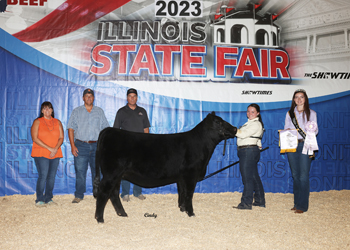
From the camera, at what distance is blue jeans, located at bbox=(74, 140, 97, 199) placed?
473 centimetres

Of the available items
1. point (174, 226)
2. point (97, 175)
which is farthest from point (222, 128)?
point (97, 175)

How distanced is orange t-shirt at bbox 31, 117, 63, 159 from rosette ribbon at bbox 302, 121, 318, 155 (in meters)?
3.69

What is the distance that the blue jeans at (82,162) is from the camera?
15.5 feet

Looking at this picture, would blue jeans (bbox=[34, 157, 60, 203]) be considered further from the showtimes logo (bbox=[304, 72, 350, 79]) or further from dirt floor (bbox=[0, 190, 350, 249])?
the showtimes logo (bbox=[304, 72, 350, 79])

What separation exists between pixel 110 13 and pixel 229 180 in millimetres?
3823

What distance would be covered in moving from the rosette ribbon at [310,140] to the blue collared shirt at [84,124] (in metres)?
3.17

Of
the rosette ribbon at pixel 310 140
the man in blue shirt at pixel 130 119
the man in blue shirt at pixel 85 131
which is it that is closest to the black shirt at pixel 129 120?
the man in blue shirt at pixel 130 119

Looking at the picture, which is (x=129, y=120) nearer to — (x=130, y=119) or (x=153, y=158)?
(x=130, y=119)

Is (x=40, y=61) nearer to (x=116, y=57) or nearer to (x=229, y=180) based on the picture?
(x=116, y=57)

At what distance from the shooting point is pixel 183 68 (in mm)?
5387

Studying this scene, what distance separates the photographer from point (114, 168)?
3545 millimetres

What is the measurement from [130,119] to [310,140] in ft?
8.99

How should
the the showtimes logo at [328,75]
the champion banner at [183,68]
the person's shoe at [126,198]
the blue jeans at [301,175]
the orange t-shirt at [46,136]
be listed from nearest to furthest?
the blue jeans at [301,175] → the orange t-shirt at [46,136] → the person's shoe at [126,198] → the champion banner at [183,68] → the the showtimes logo at [328,75]

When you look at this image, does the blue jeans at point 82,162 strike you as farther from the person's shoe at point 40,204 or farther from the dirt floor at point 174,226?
the person's shoe at point 40,204
